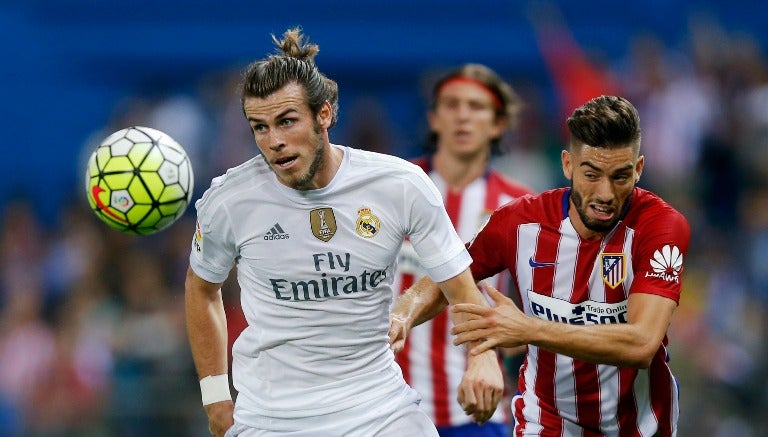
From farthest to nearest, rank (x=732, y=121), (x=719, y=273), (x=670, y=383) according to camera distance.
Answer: (x=732, y=121)
(x=719, y=273)
(x=670, y=383)

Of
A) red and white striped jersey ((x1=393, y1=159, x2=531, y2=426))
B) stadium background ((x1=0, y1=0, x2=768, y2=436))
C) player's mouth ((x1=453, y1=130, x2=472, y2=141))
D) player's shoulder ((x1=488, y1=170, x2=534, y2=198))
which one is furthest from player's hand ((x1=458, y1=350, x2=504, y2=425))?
stadium background ((x1=0, y1=0, x2=768, y2=436))

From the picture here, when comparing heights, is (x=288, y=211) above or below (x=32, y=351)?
→ above

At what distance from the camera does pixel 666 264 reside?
490 centimetres

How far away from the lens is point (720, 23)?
42.2ft

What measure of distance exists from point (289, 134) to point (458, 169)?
99.7 inches

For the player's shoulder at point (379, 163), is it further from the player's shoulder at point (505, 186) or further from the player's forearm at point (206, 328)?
the player's shoulder at point (505, 186)

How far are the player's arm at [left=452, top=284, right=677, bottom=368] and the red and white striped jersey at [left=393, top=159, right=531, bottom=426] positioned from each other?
199 centimetres

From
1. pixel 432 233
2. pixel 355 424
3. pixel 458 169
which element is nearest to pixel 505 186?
pixel 458 169

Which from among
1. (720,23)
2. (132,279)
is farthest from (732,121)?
(132,279)

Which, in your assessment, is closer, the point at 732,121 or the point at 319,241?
the point at 319,241

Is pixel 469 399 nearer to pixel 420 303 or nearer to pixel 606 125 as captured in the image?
pixel 420 303

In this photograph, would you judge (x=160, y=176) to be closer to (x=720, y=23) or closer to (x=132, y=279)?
(x=132, y=279)

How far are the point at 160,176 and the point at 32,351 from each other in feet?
18.0

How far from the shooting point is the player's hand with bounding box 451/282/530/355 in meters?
4.69
